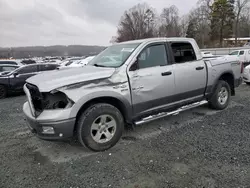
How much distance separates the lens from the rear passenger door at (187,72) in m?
4.19

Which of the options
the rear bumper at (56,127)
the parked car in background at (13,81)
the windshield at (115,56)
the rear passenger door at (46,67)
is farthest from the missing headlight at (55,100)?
the rear passenger door at (46,67)

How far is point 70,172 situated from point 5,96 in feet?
23.6

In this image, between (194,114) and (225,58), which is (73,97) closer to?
(194,114)

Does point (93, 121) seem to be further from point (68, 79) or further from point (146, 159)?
point (146, 159)

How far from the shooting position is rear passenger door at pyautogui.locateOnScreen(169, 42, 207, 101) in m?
4.19

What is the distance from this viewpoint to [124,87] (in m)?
3.45

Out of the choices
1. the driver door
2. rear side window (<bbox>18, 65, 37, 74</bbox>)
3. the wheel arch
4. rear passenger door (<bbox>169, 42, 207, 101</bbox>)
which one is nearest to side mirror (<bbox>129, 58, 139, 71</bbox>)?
the driver door

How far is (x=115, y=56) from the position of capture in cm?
409

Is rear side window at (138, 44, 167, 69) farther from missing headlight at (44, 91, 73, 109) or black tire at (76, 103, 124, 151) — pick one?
missing headlight at (44, 91, 73, 109)

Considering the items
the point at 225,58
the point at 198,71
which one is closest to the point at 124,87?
the point at 198,71

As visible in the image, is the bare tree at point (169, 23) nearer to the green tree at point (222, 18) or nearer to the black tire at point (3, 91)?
the green tree at point (222, 18)

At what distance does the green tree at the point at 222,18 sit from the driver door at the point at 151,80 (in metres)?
49.2

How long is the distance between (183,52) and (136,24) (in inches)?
2592

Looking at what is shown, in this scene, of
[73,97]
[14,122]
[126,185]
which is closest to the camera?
[126,185]
